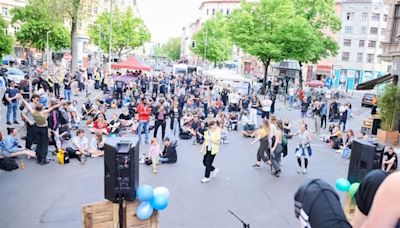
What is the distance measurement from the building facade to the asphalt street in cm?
4963

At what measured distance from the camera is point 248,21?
113 feet

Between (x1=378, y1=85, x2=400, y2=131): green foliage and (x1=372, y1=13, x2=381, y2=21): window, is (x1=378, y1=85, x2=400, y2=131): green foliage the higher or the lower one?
the lower one

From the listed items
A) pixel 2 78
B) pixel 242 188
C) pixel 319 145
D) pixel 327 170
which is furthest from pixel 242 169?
pixel 2 78

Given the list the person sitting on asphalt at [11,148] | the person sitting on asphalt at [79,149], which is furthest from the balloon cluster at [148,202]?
the person sitting on asphalt at [11,148]

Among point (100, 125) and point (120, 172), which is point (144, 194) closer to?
point (120, 172)

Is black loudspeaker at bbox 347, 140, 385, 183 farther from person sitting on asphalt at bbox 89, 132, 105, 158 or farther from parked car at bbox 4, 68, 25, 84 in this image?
parked car at bbox 4, 68, 25, 84

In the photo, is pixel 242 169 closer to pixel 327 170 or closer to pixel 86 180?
pixel 327 170

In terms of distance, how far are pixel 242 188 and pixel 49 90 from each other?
15.1m

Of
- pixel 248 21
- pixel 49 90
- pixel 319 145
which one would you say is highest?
pixel 248 21

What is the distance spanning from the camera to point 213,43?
6053 centimetres

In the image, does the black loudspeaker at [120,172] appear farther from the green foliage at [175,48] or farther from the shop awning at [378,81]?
the green foliage at [175,48]

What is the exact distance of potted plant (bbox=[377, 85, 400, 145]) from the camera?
17.0 m

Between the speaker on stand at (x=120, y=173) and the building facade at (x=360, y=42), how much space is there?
5654cm

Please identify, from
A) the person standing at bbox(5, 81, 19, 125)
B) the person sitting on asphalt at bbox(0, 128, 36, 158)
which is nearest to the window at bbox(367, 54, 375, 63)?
the person standing at bbox(5, 81, 19, 125)
